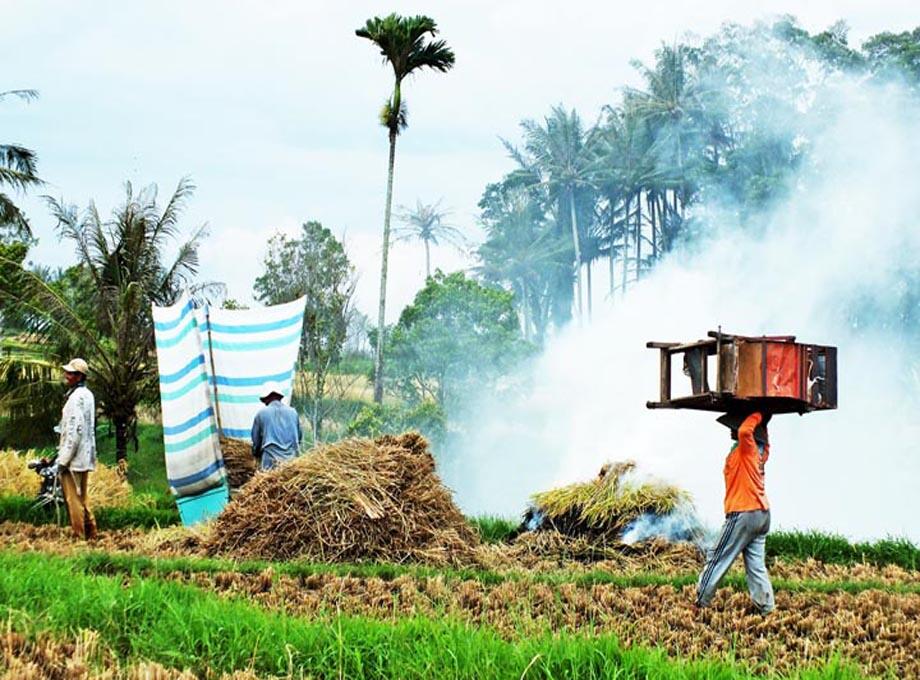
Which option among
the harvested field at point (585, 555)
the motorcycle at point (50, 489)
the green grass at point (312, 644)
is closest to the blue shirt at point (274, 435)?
the harvested field at point (585, 555)

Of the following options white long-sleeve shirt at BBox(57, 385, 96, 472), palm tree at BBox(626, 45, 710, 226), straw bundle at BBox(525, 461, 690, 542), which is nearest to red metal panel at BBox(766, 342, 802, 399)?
straw bundle at BBox(525, 461, 690, 542)

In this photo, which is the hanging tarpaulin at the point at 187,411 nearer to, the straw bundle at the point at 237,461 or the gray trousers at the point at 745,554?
the straw bundle at the point at 237,461

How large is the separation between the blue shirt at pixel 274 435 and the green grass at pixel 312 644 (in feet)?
17.9

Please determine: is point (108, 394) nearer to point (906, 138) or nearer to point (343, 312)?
point (343, 312)

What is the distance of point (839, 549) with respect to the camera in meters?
11.4

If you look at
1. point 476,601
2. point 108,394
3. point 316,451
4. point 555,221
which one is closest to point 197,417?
point 316,451

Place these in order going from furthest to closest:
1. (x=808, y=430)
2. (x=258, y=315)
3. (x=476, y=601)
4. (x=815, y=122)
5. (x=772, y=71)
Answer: (x=772, y=71) < (x=815, y=122) < (x=808, y=430) < (x=258, y=315) < (x=476, y=601)

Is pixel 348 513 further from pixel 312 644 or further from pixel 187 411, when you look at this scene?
pixel 312 644

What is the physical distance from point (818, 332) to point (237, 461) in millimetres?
21574

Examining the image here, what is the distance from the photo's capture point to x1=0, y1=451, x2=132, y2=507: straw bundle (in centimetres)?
1480

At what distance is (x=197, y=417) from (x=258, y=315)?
167 centimetres

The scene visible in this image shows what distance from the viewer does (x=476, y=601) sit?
828 centimetres

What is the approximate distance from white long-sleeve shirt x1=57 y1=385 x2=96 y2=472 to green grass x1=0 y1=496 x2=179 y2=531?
1733 mm

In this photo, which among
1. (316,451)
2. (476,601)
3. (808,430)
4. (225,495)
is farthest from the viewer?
(808,430)
